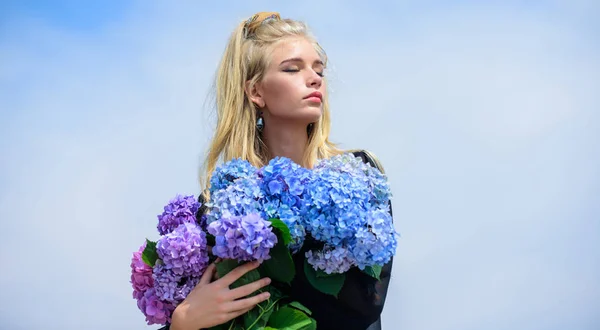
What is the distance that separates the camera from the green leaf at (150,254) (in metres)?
3.93

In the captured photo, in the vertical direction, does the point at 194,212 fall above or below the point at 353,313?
above

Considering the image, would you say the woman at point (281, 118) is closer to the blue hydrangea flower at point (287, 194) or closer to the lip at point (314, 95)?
the lip at point (314, 95)

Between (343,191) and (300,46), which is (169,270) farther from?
(300,46)

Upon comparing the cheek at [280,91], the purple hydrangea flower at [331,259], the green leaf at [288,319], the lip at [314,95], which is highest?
the cheek at [280,91]

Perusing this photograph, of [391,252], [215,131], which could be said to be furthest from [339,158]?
[215,131]

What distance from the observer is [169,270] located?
3.78m

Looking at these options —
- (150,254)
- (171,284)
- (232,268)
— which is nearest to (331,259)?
(232,268)

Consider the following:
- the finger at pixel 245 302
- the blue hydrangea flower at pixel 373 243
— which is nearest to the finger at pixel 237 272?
the finger at pixel 245 302

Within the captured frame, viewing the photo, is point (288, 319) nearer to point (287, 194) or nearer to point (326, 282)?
point (326, 282)

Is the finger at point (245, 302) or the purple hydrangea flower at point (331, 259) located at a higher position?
the purple hydrangea flower at point (331, 259)

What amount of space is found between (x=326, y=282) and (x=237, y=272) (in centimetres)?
43

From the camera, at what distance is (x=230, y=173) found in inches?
150

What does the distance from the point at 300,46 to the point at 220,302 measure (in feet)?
5.87

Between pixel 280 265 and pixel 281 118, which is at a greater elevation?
pixel 281 118
